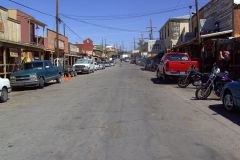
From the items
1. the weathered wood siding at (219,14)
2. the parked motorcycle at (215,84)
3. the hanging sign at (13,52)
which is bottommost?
the parked motorcycle at (215,84)

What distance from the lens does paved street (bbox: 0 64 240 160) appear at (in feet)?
21.9

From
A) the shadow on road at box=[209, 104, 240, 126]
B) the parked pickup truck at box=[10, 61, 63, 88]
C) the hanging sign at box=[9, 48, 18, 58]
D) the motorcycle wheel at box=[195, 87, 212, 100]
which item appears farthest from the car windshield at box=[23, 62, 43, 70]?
the shadow on road at box=[209, 104, 240, 126]

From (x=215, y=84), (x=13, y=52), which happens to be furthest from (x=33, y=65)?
(x=215, y=84)

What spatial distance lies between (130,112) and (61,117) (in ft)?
7.09

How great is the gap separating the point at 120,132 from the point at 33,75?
14955 millimetres

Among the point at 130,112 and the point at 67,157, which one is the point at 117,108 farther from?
the point at 67,157

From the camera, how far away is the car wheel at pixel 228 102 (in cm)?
1136

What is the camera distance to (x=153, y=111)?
11773mm

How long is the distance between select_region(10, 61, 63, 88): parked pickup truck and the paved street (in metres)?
8.80

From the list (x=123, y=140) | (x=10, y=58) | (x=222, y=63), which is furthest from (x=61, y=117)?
(x=10, y=58)

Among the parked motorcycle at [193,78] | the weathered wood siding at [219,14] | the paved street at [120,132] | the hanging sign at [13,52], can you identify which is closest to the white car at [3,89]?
the paved street at [120,132]

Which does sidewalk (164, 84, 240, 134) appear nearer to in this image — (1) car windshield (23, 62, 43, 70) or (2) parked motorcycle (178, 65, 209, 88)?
(2) parked motorcycle (178, 65, 209, 88)

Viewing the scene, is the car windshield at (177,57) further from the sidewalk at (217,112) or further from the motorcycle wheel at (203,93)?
the motorcycle wheel at (203,93)

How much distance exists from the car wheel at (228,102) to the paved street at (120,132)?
24 cm
